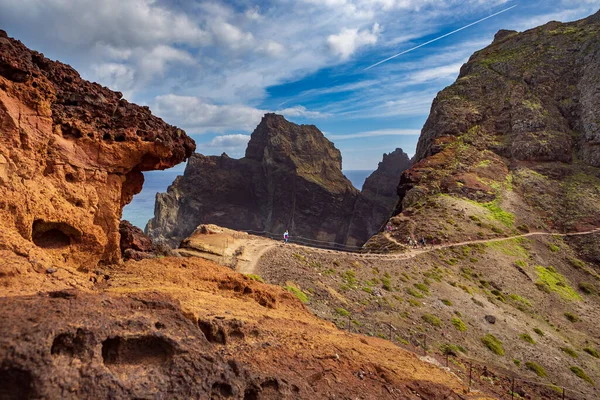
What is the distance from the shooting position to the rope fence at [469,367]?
1762 centimetres

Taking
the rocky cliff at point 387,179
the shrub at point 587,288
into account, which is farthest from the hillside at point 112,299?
the rocky cliff at point 387,179

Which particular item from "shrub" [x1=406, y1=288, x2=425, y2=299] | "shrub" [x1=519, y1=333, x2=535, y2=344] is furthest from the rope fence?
"shrub" [x1=406, y1=288, x2=425, y2=299]

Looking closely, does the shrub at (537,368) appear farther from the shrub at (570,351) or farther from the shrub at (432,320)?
the shrub at (432,320)

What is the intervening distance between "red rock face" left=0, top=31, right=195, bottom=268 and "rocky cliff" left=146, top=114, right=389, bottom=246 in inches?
4497

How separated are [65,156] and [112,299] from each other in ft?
24.7

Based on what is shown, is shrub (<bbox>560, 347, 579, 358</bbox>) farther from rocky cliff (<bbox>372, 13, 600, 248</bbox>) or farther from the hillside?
the hillside

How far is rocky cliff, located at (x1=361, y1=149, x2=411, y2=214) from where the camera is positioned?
13600cm

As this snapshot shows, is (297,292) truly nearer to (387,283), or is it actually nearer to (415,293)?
(387,283)

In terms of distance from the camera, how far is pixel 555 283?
137 ft

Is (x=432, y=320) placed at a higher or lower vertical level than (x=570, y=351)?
higher

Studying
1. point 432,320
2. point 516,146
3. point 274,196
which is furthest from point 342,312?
point 274,196

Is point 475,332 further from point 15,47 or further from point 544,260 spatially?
point 15,47

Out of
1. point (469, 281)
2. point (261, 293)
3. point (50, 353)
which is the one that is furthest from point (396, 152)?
point (50, 353)

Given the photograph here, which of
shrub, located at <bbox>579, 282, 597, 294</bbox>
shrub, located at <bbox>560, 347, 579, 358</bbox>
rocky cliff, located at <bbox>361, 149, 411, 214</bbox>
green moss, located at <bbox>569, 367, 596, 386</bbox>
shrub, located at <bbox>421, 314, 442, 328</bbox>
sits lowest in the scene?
green moss, located at <bbox>569, 367, 596, 386</bbox>
